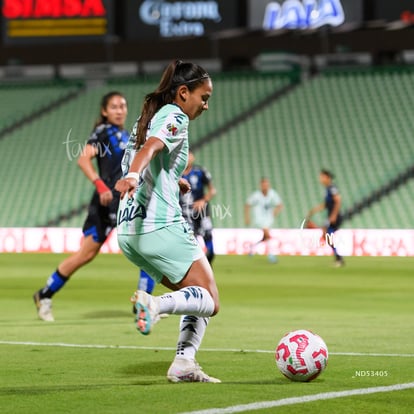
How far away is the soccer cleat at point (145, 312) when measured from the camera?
6.35 metres

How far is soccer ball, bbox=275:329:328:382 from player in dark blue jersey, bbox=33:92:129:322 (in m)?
4.36

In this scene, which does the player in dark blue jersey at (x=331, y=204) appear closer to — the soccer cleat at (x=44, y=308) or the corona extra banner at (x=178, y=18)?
the soccer cleat at (x=44, y=308)

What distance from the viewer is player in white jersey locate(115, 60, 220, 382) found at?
692 cm

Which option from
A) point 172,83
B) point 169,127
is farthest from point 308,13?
point 169,127

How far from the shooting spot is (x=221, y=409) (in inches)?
247

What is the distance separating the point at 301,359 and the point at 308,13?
28.2 meters

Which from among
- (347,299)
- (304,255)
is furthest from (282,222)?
(347,299)

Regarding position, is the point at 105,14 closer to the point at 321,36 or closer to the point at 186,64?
the point at 321,36

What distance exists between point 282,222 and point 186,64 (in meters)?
24.5

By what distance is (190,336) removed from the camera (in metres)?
7.43

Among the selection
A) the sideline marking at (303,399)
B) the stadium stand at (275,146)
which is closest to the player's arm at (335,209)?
the stadium stand at (275,146)

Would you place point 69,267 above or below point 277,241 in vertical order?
above

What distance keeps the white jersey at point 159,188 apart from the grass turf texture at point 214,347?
1.02 m

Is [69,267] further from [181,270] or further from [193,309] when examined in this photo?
[193,309]
